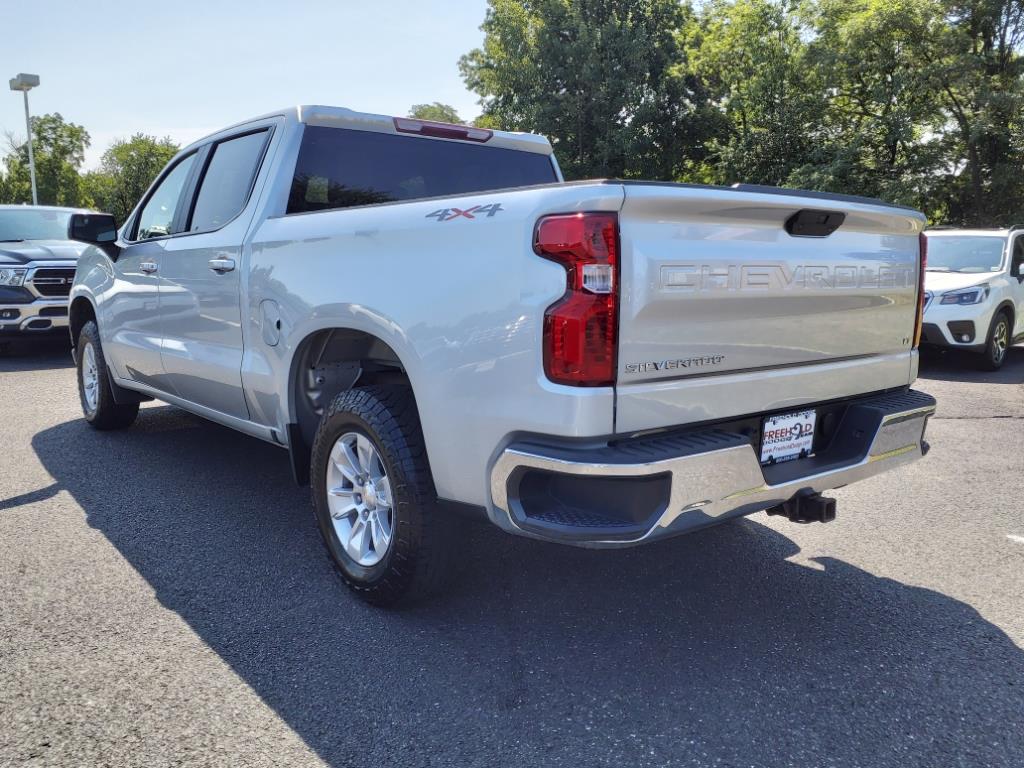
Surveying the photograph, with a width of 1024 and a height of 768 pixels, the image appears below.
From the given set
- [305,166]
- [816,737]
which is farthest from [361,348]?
[816,737]

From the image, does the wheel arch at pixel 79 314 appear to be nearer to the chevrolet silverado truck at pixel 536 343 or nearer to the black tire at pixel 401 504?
the chevrolet silverado truck at pixel 536 343

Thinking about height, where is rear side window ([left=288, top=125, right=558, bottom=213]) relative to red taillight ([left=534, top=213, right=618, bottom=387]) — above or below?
above

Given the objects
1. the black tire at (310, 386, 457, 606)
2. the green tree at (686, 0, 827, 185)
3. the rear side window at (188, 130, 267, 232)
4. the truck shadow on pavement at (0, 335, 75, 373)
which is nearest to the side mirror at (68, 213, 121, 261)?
the rear side window at (188, 130, 267, 232)

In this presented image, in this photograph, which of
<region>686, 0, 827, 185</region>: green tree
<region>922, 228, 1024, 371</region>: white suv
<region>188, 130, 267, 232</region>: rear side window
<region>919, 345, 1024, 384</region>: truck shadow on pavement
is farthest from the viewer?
<region>686, 0, 827, 185</region>: green tree

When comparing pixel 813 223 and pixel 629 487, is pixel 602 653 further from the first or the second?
pixel 813 223

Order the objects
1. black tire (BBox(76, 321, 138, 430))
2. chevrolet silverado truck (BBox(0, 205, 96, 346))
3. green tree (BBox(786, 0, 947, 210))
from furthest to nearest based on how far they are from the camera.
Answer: green tree (BBox(786, 0, 947, 210))
chevrolet silverado truck (BBox(0, 205, 96, 346))
black tire (BBox(76, 321, 138, 430))

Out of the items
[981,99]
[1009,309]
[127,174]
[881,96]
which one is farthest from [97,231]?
[127,174]

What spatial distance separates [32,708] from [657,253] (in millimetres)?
2326

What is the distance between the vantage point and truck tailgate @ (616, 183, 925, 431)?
2.47 meters

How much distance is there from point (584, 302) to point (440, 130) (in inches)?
91.3

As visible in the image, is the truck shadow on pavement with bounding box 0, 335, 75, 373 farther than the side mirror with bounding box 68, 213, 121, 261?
Yes

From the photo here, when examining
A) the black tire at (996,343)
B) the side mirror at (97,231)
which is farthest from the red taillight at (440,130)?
the black tire at (996,343)

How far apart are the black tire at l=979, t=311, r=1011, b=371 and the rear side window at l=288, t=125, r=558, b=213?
24.1 feet

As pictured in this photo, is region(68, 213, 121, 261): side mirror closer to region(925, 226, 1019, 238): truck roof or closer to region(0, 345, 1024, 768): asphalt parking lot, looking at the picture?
region(0, 345, 1024, 768): asphalt parking lot
